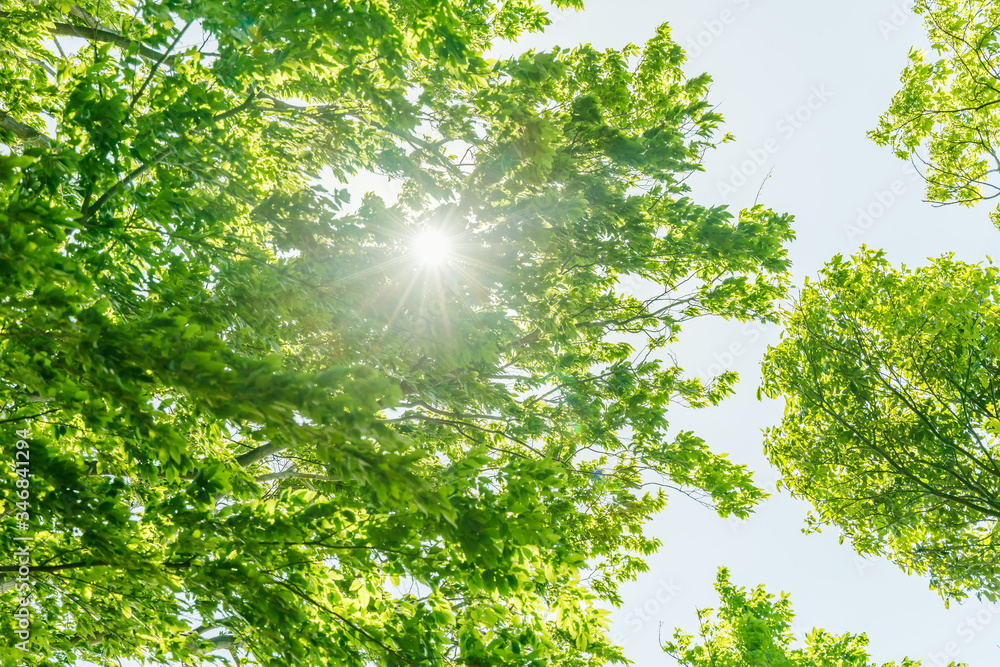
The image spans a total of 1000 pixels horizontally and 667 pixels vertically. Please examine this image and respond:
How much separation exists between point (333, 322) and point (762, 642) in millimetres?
9520

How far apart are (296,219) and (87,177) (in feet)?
7.31

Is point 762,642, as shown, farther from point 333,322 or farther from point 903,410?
point 333,322

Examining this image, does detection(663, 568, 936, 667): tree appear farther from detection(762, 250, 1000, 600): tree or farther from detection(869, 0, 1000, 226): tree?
detection(869, 0, 1000, 226): tree

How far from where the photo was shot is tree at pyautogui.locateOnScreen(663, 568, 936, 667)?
8938 mm

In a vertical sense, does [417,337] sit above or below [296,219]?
below

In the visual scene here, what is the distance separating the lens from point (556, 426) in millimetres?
7289

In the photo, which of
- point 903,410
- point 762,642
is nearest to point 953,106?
point 903,410

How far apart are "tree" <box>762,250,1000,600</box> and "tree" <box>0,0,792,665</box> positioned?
998 millimetres

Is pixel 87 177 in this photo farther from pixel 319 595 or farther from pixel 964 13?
pixel 964 13

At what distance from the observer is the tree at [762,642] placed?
894 centimetres

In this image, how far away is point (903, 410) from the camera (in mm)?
6797

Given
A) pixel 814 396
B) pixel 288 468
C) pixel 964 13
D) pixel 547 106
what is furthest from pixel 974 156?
pixel 288 468

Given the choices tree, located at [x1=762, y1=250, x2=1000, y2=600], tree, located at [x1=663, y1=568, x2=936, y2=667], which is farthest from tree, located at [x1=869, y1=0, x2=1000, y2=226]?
tree, located at [x1=663, y1=568, x2=936, y2=667]

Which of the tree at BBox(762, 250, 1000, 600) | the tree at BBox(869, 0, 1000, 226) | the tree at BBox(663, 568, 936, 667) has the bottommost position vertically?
the tree at BBox(663, 568, 936, 667)
